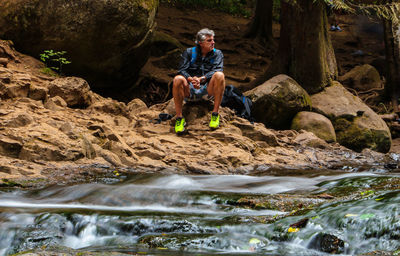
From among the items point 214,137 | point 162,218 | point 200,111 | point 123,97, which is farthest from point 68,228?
point 123,97

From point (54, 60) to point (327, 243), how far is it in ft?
24.1

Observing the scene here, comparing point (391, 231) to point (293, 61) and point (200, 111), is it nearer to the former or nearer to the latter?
point (200, 111)

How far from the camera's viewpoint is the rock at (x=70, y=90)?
852 cm

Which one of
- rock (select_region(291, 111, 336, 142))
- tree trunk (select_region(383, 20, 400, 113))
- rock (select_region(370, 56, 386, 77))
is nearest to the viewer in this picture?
rock (select_region(291, 111, 336, 142))

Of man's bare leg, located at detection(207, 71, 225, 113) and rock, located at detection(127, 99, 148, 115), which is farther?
rock, located at detection(127, 99, 148, 115)

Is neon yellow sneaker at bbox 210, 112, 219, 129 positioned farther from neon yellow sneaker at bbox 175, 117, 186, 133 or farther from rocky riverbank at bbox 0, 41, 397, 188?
neon yellow sneaker at bbox 175, 117, 186, 133

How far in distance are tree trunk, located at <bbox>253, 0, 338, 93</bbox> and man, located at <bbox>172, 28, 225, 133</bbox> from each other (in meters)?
3.90

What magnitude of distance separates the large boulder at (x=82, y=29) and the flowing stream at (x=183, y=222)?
16.2 feet

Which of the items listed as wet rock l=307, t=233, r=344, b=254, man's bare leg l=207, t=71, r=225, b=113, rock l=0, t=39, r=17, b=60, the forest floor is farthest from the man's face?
wet rock l=307, t=233, r=344, b=254

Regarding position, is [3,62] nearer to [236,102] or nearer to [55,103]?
[55,103]

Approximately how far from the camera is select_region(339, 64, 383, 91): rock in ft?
49.4

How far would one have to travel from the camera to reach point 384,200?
13.5 feet

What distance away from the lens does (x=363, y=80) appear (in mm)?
15141

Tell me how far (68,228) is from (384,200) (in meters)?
2.63
